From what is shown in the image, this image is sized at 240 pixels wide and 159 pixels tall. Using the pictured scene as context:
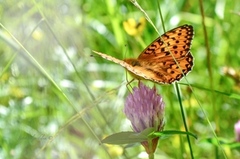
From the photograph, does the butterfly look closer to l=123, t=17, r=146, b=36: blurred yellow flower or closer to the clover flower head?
the clover flower head

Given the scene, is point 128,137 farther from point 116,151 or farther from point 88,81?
point 88,81

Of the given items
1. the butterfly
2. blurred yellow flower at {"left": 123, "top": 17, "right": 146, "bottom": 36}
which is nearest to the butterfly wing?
the butterfly

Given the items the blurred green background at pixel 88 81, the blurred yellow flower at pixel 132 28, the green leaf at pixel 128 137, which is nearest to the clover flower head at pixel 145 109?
the green leaf at pixel 128 137

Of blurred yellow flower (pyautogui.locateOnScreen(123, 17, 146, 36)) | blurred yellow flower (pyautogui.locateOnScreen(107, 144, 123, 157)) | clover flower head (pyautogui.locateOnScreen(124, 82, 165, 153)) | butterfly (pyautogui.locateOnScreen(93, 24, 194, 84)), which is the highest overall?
blurred yellow flower (pyautogui.locateOnScreen(123, 17, 146, 36))

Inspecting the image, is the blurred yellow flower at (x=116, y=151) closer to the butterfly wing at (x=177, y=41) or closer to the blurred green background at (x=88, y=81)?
the blurred green background at (x=88, y=81)

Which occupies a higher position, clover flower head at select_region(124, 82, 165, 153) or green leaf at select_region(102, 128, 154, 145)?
clover flower head at select_region(124, 82, 165, 153)

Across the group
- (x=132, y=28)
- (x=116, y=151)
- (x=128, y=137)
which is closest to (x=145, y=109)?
(x=128, y=137)
